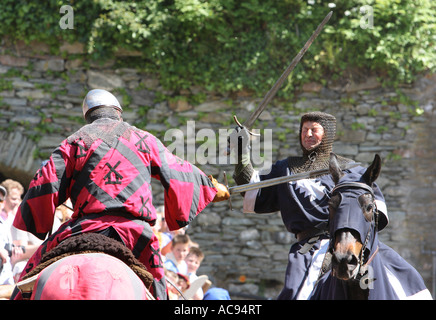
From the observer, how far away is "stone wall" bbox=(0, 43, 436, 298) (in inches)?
363

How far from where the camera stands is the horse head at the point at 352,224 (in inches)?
120

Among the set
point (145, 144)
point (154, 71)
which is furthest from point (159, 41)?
point (145, 144)

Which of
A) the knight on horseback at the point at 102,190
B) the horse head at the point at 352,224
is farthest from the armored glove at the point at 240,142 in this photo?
the horse head at the point at 352,224

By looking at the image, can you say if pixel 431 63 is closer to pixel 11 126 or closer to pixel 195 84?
pixel 195 84

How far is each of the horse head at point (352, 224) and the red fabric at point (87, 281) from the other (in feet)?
3.10

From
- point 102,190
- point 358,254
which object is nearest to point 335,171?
point 358,254

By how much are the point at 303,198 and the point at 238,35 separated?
5244 millimetres

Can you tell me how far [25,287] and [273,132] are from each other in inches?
261

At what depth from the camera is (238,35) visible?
930cm

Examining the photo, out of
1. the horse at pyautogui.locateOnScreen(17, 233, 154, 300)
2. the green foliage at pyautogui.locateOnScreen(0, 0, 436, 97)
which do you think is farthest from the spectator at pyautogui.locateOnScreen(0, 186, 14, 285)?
the green foliage at pyautogui.locateOnScreen(0, 0, 436, 97)

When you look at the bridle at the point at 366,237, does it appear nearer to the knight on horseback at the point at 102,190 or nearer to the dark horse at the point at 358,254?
the dark horse at the point at 358,254

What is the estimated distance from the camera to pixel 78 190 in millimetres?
3391

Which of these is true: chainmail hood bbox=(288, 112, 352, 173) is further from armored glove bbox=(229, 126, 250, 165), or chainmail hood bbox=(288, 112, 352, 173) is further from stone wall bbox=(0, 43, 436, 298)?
stone wall bbox=(0, 43, 436, 298)
